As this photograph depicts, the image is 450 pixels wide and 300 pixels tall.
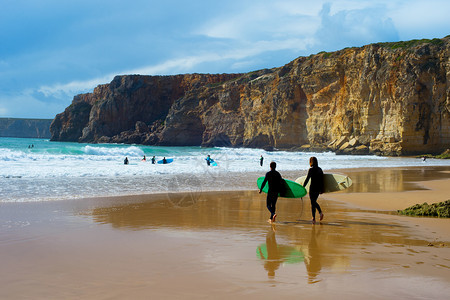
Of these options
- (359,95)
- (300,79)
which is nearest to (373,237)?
(359,95)

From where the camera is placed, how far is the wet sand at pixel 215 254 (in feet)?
12.0

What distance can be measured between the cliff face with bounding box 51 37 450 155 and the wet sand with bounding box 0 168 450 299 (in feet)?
127

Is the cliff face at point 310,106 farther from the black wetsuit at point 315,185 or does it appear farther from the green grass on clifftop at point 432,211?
the black wetsuit at point 315,185

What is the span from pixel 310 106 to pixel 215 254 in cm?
5640

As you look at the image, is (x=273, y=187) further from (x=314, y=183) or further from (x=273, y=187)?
(x=314, y=183)

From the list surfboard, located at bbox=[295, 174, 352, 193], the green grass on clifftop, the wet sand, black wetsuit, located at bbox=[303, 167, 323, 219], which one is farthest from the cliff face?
black wetsuit, located at bbox=[303, 167, 323, 219]

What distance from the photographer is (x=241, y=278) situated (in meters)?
3.96

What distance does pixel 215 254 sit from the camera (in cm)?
489

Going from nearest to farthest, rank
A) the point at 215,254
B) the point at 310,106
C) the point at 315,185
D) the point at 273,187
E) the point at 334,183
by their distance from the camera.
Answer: the point at 215,254 < the point at 315,185 < the point at 273,187 < the point at 334,183 < the point at 310,106

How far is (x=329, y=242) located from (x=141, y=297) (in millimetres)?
3122

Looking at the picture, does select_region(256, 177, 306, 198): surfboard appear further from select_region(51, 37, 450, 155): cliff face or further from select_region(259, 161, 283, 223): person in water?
select_region(51, 37, 450, 155): cliff face

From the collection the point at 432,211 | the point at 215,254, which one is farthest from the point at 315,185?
the point at 215,254

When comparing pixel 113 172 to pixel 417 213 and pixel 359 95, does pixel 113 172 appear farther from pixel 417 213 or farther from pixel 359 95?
pixel 359 95

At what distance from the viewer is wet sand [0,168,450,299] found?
12.0ft
